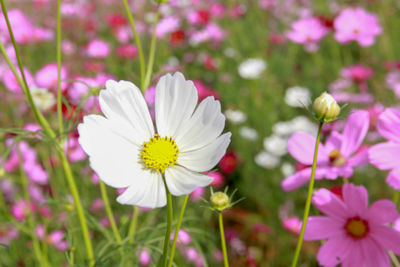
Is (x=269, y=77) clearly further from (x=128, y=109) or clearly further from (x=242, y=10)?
(x=128, y=109)

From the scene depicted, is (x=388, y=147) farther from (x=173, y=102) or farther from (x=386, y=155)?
(x=173, y=102)

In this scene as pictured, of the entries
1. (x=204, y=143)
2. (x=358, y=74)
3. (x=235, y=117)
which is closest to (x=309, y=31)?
(x=358, y=74)

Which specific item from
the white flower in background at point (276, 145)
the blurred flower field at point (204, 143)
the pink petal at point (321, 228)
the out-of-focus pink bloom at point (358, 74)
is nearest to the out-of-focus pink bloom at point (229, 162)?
the blurred flower field at point (204, 143)

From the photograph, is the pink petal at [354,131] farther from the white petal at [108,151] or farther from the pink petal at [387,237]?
the white petal at [108,151]

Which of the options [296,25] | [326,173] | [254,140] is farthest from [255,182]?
[326,173]

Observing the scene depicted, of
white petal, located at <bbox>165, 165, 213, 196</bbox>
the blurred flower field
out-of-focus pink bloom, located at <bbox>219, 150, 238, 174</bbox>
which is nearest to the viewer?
white petal, located at <bbox>165, 165, 213, 196</bbox>

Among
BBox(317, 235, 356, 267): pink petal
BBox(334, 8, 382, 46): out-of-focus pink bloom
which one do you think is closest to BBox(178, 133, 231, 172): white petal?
BBox(317, 235, 356, 267): pink petal

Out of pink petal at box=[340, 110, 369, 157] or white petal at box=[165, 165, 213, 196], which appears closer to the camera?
white petal at box=[165, 165, 213, 196]

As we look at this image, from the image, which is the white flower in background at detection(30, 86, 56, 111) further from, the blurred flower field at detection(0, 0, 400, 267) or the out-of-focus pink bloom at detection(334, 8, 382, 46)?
the out-of-focus pink bloom at detection(334, 8, 382, 46)

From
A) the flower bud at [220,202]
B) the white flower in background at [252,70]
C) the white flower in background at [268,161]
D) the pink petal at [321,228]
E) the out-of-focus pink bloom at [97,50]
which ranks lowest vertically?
the white flower in background at [268,161]
